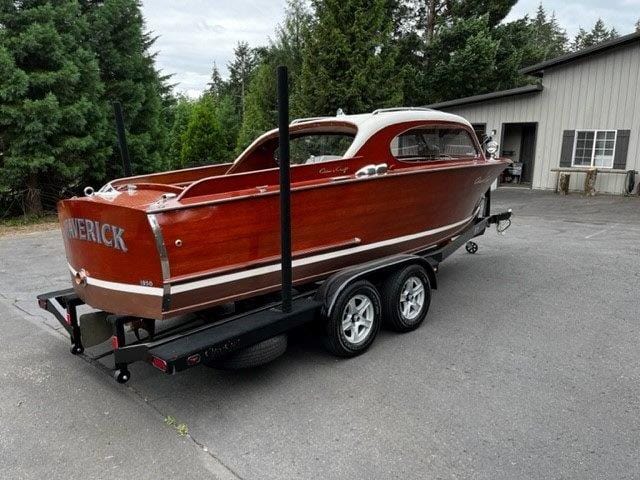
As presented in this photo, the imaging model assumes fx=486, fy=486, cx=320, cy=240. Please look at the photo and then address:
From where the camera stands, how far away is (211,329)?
3.26m

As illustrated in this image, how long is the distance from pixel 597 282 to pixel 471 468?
423 cm

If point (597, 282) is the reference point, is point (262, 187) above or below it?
above

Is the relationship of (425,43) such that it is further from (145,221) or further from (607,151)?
(145,221)

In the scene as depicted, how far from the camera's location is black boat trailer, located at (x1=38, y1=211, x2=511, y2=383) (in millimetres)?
2949

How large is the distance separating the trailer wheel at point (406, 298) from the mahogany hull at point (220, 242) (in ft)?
1.13

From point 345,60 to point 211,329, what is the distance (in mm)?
14920

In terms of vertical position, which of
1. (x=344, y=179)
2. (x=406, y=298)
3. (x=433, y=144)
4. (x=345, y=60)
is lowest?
(x=406, y=298)

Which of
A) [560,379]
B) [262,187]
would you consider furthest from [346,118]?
[560,379]

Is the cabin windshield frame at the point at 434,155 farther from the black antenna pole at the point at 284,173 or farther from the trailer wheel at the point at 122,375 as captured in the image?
the trailer wheel at the point at 122,375

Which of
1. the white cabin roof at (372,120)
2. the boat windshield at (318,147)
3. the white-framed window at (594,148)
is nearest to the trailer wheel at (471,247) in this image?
the white cabin roof at (372,120)

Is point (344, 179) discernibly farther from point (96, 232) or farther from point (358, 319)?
point (96, 232)

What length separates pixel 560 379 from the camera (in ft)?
11.6

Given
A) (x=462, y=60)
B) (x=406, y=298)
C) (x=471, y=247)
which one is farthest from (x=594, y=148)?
(x=406, y=298)

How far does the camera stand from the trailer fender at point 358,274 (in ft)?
12.1
